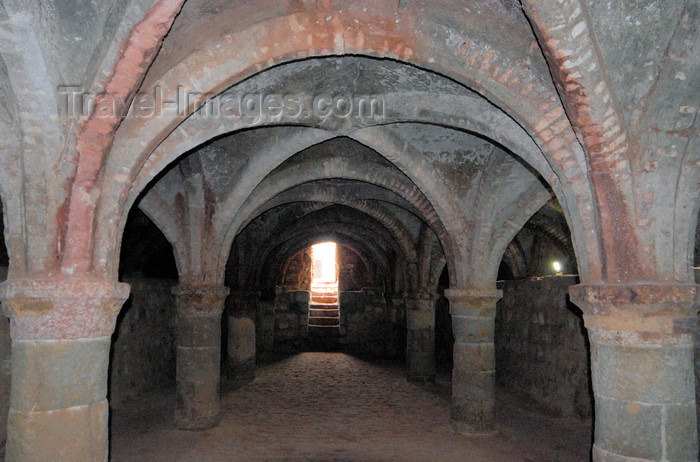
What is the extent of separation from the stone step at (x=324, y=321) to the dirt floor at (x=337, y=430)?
22.0 ft

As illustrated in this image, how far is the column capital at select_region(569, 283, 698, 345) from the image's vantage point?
299 cm

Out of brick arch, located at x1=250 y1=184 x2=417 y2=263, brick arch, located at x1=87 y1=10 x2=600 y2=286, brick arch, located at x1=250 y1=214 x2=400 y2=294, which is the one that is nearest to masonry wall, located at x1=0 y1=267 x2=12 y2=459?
brick arch, located at x1=87 y1=10 x2=600 y2=286

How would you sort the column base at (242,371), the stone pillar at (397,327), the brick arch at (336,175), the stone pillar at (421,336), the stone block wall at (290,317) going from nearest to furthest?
the brick arch at (336,175), the stone pillar at (421,336), the column base at (242,371), the stone pillar at (397,327), the stone block wall at (290,317)

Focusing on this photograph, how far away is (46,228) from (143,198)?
2.97 meters

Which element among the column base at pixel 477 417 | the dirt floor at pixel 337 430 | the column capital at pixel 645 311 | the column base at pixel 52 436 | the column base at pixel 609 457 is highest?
the column capital at pixel 645 311

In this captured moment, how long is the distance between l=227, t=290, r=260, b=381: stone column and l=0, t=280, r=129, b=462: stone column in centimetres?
816

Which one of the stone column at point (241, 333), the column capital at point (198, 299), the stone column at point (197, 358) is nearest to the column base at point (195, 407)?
the stone column at point (197, 358)

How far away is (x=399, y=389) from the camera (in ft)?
31.9

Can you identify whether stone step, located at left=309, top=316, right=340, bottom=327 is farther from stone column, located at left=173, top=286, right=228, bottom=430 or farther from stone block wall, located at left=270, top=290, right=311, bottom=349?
stone column, located at left=173, top=286, right=228, bottom=430

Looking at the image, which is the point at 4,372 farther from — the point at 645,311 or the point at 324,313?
the point at 324,313

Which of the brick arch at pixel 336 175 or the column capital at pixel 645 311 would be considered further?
the brick arch at pixel 336 175

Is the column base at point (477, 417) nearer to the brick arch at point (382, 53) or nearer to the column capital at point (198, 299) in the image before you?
the column capital at point (198, 299)

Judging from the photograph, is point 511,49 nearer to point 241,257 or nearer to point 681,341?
point 681,341

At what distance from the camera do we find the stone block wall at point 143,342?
8469 mm
